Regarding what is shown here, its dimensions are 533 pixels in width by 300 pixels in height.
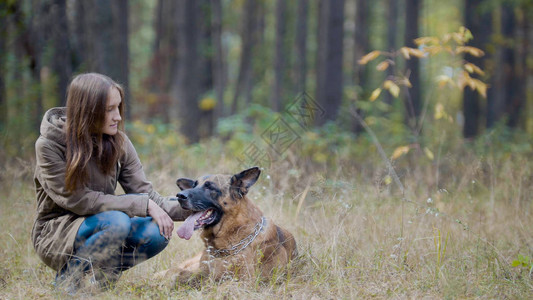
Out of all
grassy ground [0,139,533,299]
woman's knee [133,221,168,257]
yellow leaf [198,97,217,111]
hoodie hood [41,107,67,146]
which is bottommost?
yellow leaf [198,97,217,111]

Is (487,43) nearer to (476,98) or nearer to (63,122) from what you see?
(476,98)

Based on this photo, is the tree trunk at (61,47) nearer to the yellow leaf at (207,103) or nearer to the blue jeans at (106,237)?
the blue jeans at (106,237)

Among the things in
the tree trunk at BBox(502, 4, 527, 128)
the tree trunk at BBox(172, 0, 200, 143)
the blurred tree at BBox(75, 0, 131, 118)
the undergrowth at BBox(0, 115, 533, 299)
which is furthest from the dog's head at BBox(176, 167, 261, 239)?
the tree trunk at BBox(502, 4, 527, 128)

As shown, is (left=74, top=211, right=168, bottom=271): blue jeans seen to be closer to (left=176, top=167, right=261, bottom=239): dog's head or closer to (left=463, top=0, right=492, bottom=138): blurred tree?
(left=176, top=167, right=261, bottom=239): dog's head

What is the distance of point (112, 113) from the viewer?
12.1ft

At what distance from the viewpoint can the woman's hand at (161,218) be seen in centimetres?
374

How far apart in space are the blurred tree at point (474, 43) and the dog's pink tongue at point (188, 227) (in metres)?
11.5

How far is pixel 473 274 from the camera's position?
4.01 meters

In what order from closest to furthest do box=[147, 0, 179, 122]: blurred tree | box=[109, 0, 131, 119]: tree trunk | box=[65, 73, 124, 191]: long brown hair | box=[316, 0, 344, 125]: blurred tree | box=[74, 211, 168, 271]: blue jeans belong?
box=[65, 73, 124, 191]: long brown hair
box=[74, 211, 168, 271]: blue jeans
box=[109, 0, 131, 119]: tree trunk
box=[316, 0, 344, 125]: blurred tree
box=[147, 0, 179, 122]: blurred tree

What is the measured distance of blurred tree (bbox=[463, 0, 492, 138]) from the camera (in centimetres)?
1338

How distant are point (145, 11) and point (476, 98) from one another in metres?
21.6

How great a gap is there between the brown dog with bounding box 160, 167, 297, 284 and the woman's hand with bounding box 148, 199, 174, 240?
0.47ft

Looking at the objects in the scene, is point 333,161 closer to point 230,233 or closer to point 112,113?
point 230,233

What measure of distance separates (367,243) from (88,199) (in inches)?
97.1
